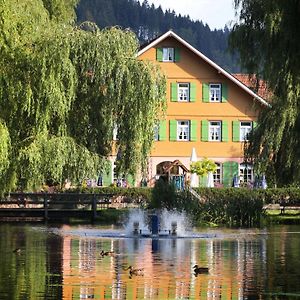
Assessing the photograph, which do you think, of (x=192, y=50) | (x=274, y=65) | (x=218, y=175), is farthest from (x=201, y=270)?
(x=218, y=175)

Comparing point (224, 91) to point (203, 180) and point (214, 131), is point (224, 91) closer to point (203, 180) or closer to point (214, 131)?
point (214, 131)

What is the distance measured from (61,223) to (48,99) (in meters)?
13.2

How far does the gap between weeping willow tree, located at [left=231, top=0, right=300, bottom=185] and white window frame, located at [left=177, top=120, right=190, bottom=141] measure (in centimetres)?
1749

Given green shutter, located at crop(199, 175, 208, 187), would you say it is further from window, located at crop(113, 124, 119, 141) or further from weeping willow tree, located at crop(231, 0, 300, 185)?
Answer: window, located at crop(113, 124, 119, 141)

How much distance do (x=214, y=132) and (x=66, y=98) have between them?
1326 inches

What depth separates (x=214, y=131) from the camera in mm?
68062

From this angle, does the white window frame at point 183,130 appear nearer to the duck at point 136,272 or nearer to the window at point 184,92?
the window at point 184,92

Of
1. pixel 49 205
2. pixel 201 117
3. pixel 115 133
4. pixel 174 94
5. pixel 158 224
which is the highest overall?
pixel 174 94

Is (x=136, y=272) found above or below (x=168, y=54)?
below

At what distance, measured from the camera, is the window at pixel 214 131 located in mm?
67875

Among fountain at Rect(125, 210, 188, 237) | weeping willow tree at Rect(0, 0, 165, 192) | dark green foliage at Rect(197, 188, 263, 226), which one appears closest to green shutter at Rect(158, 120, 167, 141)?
dark green foliage at Rect(197, 188, 263, 226)

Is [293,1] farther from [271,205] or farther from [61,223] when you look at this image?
[271,205]

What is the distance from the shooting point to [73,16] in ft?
174

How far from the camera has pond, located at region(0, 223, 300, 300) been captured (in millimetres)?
19047
